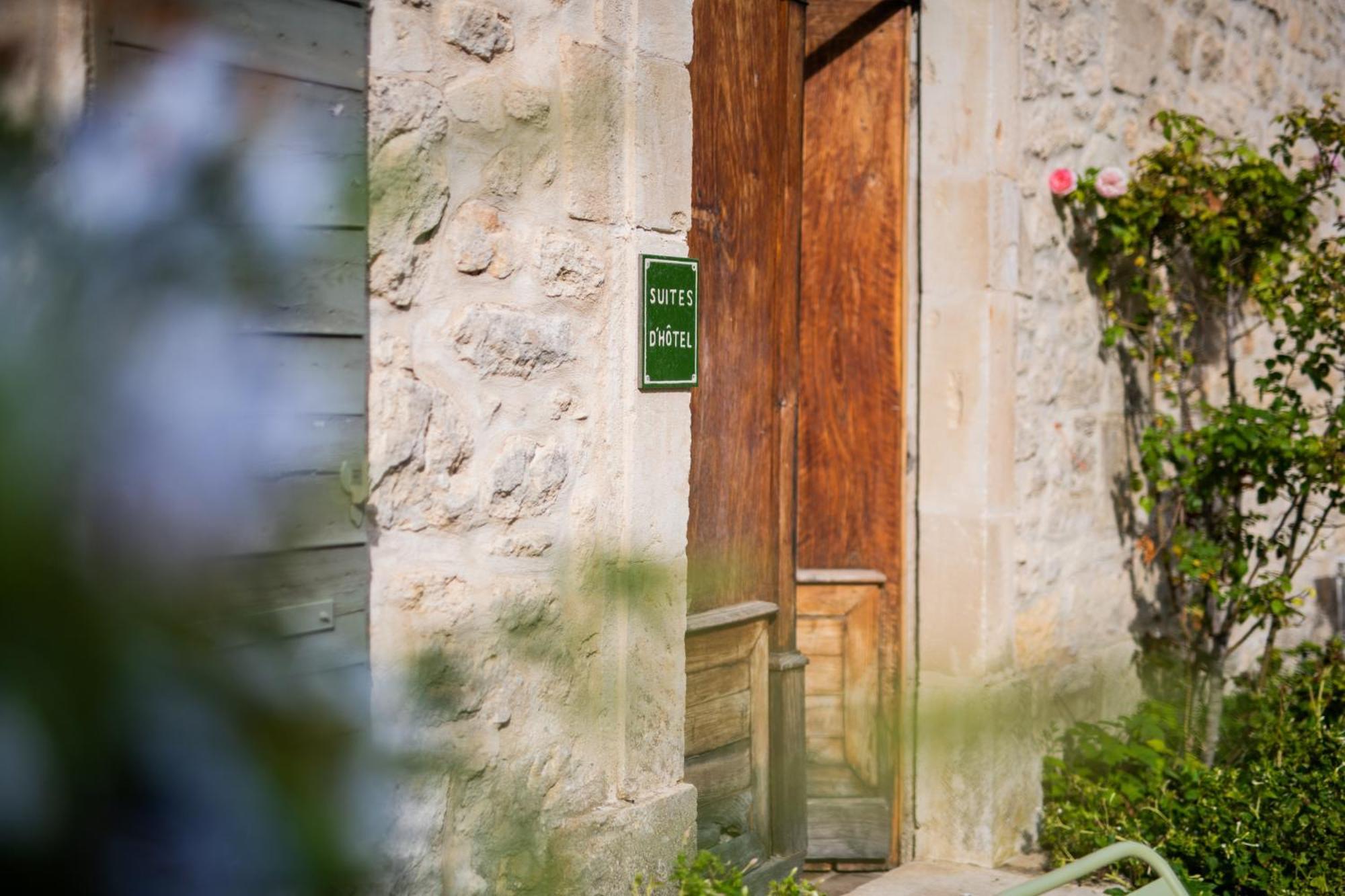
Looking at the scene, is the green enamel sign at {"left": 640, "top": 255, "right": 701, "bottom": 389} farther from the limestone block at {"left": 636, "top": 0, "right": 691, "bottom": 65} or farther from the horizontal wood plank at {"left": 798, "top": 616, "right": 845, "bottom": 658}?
the horizontal wood plank at {"left": 798, "top": 616, "right": 845, "bottom": 658}

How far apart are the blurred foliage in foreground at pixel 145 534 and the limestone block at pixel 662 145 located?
3.96ft

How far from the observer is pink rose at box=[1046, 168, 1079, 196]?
4.38 metres

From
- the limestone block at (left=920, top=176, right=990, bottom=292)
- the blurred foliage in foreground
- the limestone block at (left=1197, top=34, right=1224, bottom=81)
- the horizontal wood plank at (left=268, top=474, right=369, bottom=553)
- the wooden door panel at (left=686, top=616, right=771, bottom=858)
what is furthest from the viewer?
the limestone block at (left=1197, top=34, right=1224, bottom=81)

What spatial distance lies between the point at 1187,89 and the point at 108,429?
484cm

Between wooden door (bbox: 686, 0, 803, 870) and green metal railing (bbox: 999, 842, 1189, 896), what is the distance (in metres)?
1.48

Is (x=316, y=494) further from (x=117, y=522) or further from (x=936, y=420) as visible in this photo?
(x=936, y=420)

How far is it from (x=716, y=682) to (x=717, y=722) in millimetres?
106

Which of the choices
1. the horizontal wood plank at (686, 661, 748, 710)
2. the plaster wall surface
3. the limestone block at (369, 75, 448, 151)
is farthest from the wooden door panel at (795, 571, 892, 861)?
the limestone block at (369, 75, 448, 151)

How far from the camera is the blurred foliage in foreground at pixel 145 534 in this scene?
1.73 feet

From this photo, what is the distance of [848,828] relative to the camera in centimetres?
423

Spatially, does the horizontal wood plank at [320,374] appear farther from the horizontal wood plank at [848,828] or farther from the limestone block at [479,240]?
the horizontal wood plank at [848,828]

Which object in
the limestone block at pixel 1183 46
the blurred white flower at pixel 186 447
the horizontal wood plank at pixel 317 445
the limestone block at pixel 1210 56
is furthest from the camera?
the limestone block at pixel 1210 56

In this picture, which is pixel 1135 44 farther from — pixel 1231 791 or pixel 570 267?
pixel 570 267

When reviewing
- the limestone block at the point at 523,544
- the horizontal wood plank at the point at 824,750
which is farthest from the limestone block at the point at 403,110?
the horizontal wood plank at the point at 824,750
